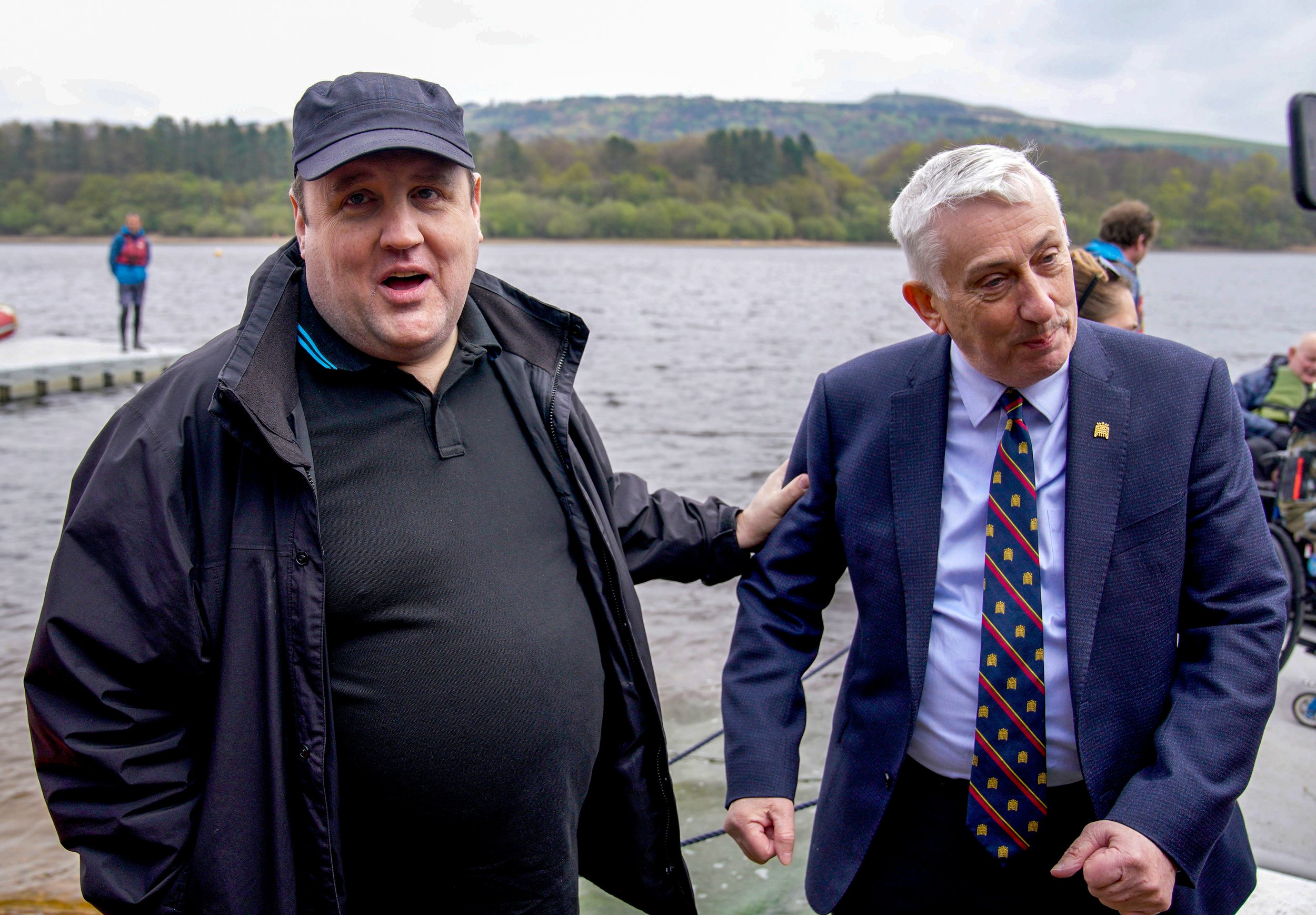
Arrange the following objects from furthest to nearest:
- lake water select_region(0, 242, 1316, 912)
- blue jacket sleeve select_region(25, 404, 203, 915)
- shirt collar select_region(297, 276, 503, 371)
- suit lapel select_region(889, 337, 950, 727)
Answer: lake water select_region(0, 242, 1316, 912) < shirt collar select_region(297, 276, 503, 371) < suit lapel select_region(889, 337, 950, 727) < blue jacket sleeve select_region(25, 404, 203, 915)

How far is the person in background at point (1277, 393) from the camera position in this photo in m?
6.84

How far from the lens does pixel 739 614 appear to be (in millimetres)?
2363

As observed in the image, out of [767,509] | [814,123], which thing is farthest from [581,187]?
[767,509]

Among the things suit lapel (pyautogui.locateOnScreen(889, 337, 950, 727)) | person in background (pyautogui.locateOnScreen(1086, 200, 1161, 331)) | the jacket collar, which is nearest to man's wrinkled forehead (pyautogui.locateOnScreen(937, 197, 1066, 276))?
suit lapel (pyautogui.locateOnScreen(889, 337, 950, 727))

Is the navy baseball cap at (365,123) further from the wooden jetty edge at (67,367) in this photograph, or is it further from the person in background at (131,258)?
the person in background at (131,258)

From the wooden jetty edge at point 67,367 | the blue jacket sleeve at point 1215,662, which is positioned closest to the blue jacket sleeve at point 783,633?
the blue jacket sleeve at point 1215,662

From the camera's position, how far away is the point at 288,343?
2057 mm

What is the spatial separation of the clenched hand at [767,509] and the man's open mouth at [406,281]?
0.89 metres

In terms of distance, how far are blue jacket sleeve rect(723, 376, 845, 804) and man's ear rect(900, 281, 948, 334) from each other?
25 centimetres

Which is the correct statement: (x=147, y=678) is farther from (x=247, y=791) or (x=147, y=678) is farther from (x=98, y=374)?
(x=98, y=374)

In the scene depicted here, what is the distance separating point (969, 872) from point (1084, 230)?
7292cm

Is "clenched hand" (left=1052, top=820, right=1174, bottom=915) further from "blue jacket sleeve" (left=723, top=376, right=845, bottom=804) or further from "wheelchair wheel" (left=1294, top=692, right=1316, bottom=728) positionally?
"wheelchair wheel" (left=1294, top=692, right=1316, bottom=728)

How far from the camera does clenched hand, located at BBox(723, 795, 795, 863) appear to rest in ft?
6.88

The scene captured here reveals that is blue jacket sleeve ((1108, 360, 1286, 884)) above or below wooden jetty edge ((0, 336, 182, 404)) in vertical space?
above
